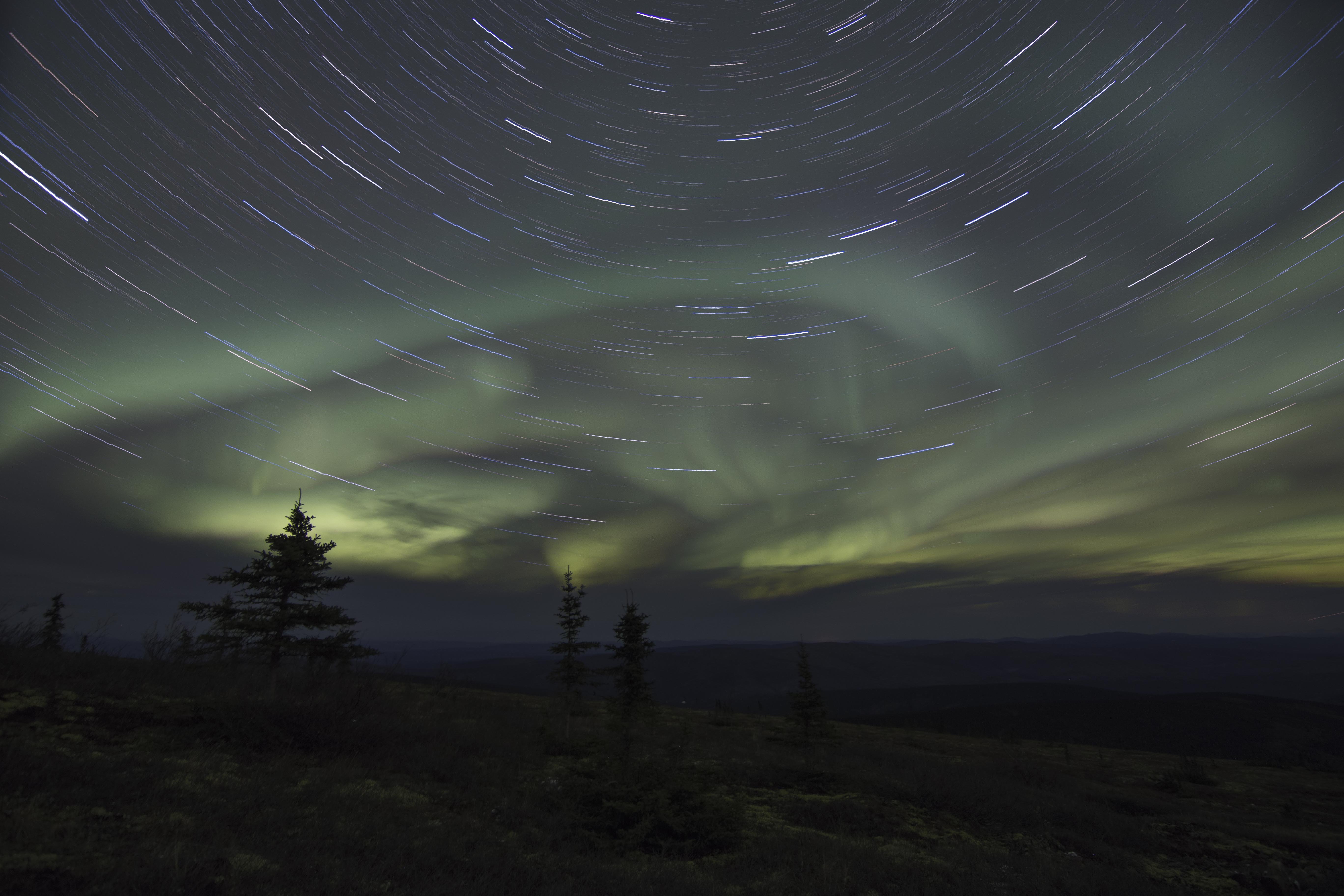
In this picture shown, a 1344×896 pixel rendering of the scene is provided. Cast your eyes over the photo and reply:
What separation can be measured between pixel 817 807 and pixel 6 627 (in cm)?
2118

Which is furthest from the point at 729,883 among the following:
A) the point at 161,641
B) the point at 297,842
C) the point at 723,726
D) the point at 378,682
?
the point at 723,726

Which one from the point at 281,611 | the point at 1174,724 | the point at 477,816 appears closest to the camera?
the point at 477,816

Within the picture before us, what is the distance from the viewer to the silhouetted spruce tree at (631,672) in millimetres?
22906

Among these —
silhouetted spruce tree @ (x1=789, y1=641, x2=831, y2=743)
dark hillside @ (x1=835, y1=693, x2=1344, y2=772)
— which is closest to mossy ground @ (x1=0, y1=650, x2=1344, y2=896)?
silhouetted spruce tree @ (x1=789, y1=641, x2=831, y2=743)

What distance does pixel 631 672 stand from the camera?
81.1 ft

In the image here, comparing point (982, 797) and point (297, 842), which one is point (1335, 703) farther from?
point (297, 842)

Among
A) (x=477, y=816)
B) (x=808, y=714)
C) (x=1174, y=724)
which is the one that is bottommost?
(x=1174, y=724)

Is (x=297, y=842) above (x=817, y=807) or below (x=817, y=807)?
above

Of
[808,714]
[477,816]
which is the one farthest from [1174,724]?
[477,816]

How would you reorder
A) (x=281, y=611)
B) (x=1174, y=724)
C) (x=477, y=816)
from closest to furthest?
(x=477, y=816)
(x=281, y=611)
(x=1174, y=724)

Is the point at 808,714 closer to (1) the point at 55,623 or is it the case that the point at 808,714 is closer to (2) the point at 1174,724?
(1) the point at 55,623

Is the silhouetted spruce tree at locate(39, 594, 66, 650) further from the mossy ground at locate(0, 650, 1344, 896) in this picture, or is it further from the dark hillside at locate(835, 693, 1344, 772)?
the dark hillside at locate(835, 693, 1344, 772)

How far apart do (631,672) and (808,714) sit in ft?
25.1

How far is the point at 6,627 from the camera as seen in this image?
14.2 meters
